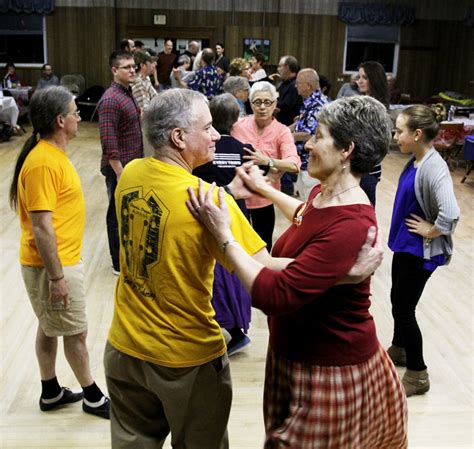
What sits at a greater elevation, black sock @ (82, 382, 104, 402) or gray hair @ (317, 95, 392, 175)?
gray hair @ (317, 95, 392, 175)

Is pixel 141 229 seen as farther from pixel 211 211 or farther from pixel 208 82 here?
pixel 208 82

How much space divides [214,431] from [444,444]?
1430mm

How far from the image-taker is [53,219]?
2.62 meters

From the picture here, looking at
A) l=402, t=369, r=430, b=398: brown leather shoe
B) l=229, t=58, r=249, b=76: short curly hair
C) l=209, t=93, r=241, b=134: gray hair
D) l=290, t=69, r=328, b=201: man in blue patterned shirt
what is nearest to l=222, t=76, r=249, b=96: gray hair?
l=290, t=69, r=328, b=201: man in blue patterned shirt

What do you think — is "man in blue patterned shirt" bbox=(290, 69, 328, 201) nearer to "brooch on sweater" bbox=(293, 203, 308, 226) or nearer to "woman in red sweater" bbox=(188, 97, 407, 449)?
"brooch on sweater" bbox=(293, 203, 308, 226)

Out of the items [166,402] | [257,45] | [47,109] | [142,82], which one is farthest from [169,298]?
[257,45]

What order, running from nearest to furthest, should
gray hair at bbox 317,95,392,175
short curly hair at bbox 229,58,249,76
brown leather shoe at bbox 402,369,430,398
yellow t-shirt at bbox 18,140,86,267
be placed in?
gray hair at bbox 317,95,392,175, yellow t-shirt at bbox 18,140,86,267, brown leather shoe at bbox 402,369,430,398, short curly hair at bbox 229,58,249,76

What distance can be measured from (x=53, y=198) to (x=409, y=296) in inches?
70.5

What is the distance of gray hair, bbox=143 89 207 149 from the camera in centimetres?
181

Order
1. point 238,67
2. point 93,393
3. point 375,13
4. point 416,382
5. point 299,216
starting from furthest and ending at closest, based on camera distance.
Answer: point 375,13 < point 238,67 < point 416,382 < point 93,393 < point 299,216

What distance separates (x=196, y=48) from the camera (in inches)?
445

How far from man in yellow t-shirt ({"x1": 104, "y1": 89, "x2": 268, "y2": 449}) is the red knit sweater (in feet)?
0.52

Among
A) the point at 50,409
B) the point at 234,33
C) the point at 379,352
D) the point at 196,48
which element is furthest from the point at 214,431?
the point at 234,33

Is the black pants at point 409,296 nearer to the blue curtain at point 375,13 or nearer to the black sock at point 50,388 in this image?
the black sock at point 50,388
